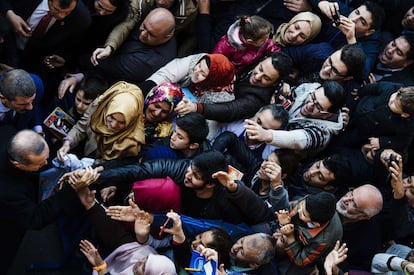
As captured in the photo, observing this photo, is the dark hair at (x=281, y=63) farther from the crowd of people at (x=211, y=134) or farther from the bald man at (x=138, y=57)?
the bald man at (x=138, y=57)

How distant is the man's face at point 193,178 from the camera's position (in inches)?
157

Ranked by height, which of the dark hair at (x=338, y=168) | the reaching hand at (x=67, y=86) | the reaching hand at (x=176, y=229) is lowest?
the dark hair at (x=338, y=168)

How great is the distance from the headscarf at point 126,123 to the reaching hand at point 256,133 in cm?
77

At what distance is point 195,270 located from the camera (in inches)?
141

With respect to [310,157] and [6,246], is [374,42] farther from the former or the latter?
[6,246]

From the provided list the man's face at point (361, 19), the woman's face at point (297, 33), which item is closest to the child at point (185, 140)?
the woman's face at point (297, 33)

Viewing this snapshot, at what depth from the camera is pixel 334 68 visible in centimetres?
487

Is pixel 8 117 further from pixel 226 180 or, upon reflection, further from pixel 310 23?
pixel 310 23

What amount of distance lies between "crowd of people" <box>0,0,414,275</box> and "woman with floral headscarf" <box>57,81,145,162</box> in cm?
1

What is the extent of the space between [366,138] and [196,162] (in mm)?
1635

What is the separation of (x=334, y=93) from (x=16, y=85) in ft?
7.36

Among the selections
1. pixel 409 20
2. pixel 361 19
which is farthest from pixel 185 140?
pixel 409 20

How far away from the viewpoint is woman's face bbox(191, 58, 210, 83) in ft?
15.4

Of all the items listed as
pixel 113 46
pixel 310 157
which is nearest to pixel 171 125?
pixel 113 46
